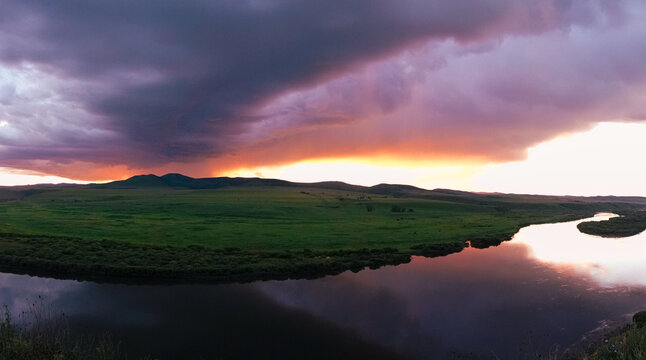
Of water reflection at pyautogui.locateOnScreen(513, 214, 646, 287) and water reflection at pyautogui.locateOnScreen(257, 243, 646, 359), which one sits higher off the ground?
water reflection at pyautogui.locateOnScreen(513, 214, 646, 287)

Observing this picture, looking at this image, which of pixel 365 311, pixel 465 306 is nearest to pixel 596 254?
pixel 465 306

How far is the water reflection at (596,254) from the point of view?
1613 inches


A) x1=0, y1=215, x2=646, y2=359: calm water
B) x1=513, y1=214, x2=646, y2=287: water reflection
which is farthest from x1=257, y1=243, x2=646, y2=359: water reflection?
x1=513, y1=214, x2=646, y2=287: water reflection

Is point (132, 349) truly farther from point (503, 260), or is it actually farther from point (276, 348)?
point (503, 260)

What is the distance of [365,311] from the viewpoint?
28938mm

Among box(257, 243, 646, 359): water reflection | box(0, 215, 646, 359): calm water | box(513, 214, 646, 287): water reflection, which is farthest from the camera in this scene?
box(513, 214, 646, 287): water reflection

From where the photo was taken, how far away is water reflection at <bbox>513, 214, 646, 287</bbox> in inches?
1613

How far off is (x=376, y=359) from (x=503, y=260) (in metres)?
36.9

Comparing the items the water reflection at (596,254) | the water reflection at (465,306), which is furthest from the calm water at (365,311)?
the water reflection at (596,254)

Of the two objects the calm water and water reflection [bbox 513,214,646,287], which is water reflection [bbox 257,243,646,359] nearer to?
the calm water

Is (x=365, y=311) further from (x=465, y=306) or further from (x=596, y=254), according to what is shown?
(x=596, y=254)

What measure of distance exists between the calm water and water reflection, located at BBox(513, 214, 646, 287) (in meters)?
0.64

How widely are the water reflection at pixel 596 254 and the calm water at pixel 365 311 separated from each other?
0.64m

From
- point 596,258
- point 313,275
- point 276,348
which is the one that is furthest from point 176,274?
point 596,258
